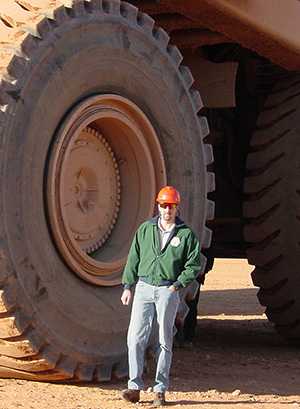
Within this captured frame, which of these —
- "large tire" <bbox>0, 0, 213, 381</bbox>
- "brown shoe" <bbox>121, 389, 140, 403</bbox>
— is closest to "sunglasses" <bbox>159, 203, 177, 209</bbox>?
"large tire" <bbox>0, 0, 213, 381</bbox>

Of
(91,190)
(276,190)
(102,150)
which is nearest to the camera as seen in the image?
(91,190)

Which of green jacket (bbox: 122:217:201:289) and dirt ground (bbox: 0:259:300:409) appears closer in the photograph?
dirt ground (bbox: 0:259:300:409)

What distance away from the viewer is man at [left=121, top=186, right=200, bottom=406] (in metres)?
7.23

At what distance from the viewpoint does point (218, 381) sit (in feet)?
26.9

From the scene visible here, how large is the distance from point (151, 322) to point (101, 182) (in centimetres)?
89

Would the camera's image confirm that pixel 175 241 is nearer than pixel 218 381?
Yes

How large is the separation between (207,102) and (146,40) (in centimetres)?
146

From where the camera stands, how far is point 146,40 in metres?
7.72

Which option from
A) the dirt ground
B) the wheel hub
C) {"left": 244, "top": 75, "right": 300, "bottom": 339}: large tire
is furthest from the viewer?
{"left": 244, "top": 75, "right": 300, "bottom": 339}: large tire

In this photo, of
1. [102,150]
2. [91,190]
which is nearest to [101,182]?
[91,190]

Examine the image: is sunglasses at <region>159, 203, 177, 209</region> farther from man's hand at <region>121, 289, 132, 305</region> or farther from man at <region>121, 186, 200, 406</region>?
man's hand at <region>121, 289, 132, 305</region>

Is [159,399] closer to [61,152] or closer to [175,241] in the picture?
[175,241]

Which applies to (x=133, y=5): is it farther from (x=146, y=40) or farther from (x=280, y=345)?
(x=280, y=345)

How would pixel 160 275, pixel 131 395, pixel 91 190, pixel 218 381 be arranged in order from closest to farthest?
pixel 131 395, pixel 160 275, pixel 91 190, pixel 218 381
